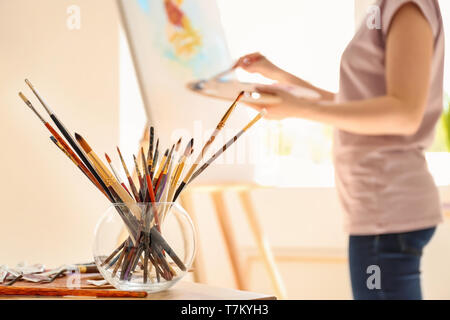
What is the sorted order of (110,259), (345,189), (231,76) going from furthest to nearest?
1. (231,76)
2. (345,189)
3. (110,259)

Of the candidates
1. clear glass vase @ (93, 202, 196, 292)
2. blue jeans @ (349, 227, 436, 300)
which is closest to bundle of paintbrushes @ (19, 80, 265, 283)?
clear glass vase @ (93, 202, 196, 292)

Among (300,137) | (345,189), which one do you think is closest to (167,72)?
(345,189)

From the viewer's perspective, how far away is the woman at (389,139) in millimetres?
866

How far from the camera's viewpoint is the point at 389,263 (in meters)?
0.86

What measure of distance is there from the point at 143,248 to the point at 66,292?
8 centimetres

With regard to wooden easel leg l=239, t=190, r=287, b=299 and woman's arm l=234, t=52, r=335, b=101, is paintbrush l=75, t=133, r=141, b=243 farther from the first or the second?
wooden easel leg l=239, t=190, r=287, b=299

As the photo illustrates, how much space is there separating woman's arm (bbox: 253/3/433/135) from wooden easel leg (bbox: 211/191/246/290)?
539 millimetres

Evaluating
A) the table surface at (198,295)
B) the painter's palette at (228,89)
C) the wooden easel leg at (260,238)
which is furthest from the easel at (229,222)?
the table surface at (198,295)

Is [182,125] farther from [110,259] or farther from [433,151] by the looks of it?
[433,151]

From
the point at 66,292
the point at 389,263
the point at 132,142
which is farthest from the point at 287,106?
the point at 132,142

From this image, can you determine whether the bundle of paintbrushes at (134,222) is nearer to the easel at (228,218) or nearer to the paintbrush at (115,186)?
the paintbrush at (115,186)

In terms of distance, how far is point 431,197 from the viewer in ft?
3.02

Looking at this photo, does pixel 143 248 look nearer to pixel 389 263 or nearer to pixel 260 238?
pixel 389 263

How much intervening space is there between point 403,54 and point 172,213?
18.5 inches
